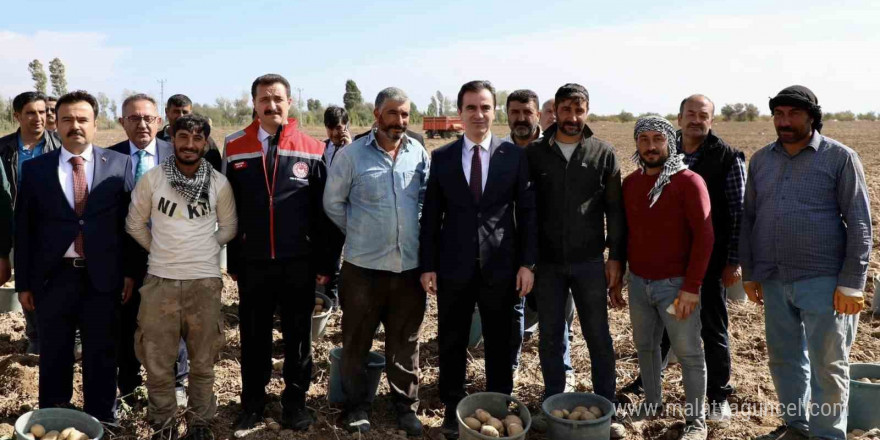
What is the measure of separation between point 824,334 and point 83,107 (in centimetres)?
450

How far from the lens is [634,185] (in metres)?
3.76

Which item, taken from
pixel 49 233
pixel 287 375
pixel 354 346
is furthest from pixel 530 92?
pixel 49 233

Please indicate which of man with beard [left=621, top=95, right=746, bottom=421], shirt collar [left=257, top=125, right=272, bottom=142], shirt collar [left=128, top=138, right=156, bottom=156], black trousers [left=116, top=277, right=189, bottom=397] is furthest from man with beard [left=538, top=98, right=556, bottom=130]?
black trousers [left=116, top=277, right=189, bottom=397]

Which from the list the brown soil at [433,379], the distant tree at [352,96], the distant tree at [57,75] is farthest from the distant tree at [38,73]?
the brown soil at [433,379]

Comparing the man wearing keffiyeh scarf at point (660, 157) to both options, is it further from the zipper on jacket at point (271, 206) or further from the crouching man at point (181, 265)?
the crouching man at point (181, 265)

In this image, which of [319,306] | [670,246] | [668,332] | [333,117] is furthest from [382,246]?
[333,117]

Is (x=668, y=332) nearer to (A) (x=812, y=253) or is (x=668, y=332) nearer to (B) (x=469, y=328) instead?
(A) (x=812, y=253)

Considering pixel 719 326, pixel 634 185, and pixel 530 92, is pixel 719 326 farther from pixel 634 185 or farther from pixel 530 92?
pixel 530 92

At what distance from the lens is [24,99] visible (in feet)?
16.6

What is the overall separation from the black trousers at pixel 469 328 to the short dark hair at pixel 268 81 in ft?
5.13

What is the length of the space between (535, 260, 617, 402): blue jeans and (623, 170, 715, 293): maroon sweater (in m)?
0.29

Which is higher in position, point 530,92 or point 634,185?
point 530,92

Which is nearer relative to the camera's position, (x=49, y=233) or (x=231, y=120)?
(x=49, y=233)

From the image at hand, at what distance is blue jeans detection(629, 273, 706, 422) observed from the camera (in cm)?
365
